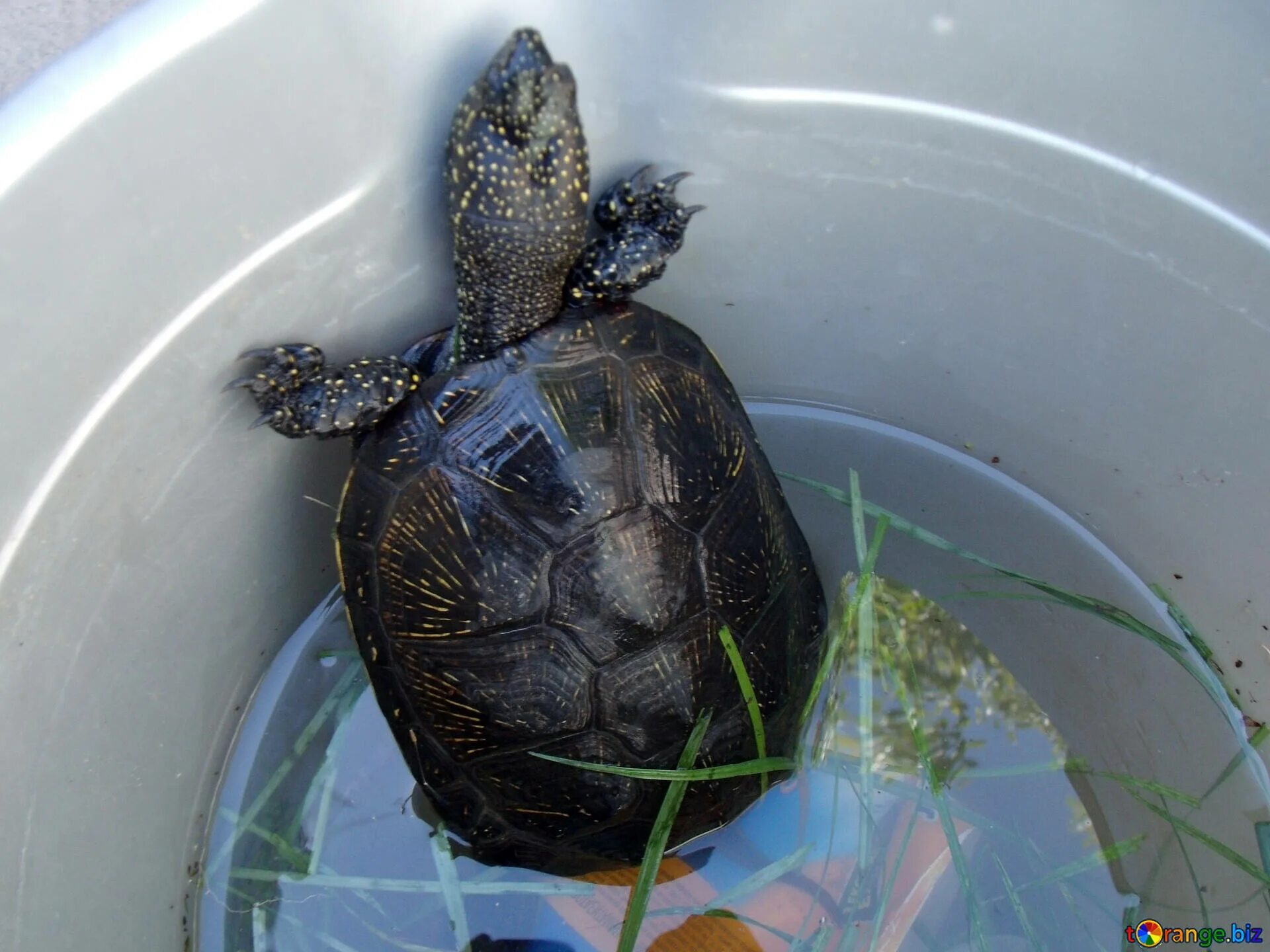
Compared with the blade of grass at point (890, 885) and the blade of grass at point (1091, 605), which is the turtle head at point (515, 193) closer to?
the blade of grass at point (1091, 605)

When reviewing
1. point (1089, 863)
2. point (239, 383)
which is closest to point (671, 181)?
point (239, 383)

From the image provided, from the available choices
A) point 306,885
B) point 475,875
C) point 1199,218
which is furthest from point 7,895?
point 1199,218

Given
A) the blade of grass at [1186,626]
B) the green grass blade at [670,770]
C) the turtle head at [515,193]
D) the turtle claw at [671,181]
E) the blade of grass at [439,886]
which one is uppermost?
the turtle claw at [671,181]

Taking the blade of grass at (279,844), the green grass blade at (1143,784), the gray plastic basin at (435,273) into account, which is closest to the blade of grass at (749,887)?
the green grass blade at (1143,784)

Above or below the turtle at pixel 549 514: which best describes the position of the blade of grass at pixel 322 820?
below

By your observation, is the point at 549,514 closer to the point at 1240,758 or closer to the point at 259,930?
the point at 259,930

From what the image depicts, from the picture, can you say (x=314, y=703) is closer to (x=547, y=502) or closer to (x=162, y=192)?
(x=547, y=502)

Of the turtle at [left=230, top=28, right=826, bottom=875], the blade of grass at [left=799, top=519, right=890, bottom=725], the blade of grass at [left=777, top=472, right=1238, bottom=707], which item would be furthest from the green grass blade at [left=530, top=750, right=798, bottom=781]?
the blade of grass at [left=777, top=472, right=1238, bottom=707]
